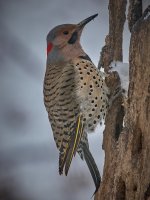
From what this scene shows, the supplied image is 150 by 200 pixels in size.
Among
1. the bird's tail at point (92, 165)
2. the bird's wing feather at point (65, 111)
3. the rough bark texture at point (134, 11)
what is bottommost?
the bird's tail at point (92, 165)

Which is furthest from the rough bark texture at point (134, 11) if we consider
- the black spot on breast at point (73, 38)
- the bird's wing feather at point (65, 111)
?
the black spot on breast at point (73, 38)

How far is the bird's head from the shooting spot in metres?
4.52

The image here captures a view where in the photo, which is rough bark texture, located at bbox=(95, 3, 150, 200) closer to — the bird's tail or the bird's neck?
the bird's tail

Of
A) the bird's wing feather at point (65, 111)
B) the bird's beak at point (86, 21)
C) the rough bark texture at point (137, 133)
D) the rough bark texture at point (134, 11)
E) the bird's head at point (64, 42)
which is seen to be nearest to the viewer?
the rough bark texture at point (137, 133)

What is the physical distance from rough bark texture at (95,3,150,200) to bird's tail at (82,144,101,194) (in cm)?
36

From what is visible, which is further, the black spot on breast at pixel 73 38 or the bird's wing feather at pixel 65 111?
the black spot on breast at pixel 73 38

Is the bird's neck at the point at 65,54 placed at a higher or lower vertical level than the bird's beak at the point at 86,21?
lower

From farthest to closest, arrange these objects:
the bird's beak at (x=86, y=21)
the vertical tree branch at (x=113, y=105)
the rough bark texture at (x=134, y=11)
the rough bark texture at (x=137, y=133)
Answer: the bird's beak at (x=86, y=21) → the rough bark texture at (x=134, y=11) → the vertical tree branch at (x=113, y=105) → the rough bark texture at (x=137, y=133)

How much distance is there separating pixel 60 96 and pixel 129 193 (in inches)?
49.7

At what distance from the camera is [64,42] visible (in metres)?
4.61

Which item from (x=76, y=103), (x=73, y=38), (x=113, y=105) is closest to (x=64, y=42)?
(x=73, y=38)

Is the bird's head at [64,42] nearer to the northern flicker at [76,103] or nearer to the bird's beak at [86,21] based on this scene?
the bird's beak at [86,21]

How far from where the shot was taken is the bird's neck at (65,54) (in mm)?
4469

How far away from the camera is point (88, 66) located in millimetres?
4227
